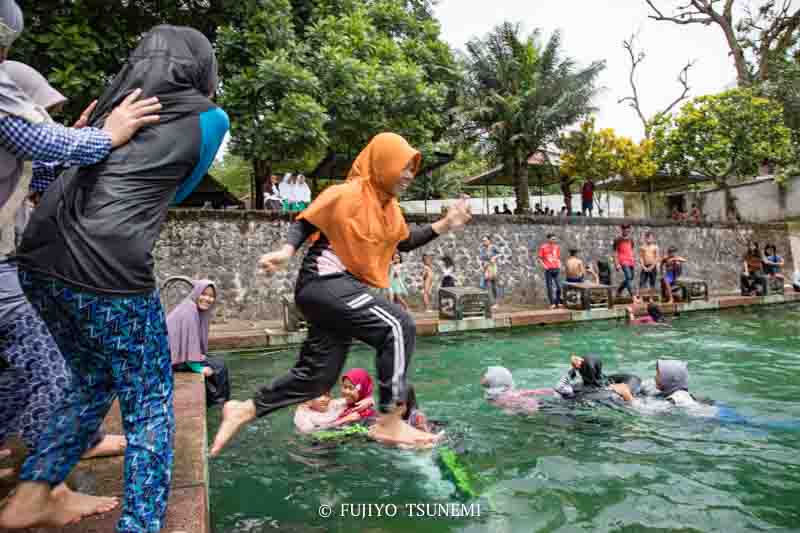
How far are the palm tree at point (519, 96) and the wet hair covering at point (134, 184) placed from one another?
20.8m

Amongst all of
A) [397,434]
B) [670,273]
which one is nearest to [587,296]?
[670,273]

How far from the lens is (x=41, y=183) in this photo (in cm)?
220

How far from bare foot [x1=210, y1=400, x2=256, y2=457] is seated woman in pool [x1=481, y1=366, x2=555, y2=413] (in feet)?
8.37

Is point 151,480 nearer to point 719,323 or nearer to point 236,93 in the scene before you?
point 236,93

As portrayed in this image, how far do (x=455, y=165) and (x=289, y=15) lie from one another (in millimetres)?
26799

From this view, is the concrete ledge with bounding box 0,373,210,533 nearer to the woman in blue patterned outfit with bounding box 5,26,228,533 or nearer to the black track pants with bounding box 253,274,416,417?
the woman in blue patterned outfit with bounding box 5,26,228,533

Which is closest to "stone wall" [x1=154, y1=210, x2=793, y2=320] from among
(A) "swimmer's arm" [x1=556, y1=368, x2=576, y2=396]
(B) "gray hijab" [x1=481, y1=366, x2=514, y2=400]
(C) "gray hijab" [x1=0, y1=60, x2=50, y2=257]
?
(B) "gray hijab" [x1=481, y1=366, x2=514, y2=400]

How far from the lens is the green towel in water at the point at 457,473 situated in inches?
111

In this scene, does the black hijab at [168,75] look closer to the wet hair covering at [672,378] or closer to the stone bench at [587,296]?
the wet hair covering at [672,378]

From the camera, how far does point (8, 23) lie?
1.70 meters

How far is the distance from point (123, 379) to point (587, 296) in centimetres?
1123

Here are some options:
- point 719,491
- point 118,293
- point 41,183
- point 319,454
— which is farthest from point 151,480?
point 719,491

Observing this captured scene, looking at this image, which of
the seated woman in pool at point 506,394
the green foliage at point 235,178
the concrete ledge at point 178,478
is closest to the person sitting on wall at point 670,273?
the seated woman in pool at point 506,394

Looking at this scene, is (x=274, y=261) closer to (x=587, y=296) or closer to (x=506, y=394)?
(x=506, y=394)
